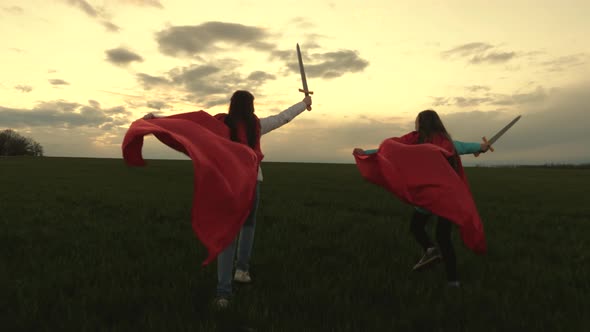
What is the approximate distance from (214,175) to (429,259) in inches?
148

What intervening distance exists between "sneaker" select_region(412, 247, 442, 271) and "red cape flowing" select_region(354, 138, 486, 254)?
577 millimetres

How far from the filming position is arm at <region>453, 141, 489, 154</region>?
6441mm

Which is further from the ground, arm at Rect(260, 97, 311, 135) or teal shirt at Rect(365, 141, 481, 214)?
arm at Rect(260, 97, 311, 135)

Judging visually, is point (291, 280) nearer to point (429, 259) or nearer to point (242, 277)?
point (242, 277)

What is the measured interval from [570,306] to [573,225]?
838 centimetres

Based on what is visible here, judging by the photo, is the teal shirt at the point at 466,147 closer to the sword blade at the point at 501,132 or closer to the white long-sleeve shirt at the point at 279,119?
the sword blade at the point at 501,132

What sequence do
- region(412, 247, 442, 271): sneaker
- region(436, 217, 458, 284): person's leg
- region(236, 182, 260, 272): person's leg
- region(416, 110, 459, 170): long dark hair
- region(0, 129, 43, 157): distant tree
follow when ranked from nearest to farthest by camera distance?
region(236, 182, 260, 272): person's leg, region(436, 217, 458, 284): person's leg, region(416, 110, 459, 170): long dark hair, region(412, 247, 442, 271): sneaker, region(0, 129, 43, 157): distant tree

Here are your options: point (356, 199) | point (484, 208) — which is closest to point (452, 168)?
point (484, 208)

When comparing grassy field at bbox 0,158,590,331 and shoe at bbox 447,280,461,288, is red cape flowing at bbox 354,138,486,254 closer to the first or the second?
shoe at bbox 447,280,461,288

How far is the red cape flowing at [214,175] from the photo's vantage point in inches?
193

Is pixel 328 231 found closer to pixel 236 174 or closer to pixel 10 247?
pixel 236 174

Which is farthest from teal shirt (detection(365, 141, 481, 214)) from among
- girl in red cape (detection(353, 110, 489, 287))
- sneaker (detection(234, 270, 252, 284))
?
sneaker (detection(234, 270, 252, 284))

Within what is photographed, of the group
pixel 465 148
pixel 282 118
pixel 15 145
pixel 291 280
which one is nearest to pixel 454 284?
pixel 465 148

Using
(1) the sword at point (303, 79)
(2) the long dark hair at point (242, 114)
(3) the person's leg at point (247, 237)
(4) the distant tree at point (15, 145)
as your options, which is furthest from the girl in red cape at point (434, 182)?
(4) the distant tree at point (15, 145)
